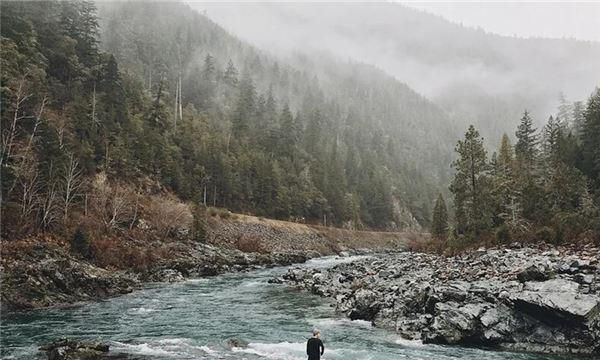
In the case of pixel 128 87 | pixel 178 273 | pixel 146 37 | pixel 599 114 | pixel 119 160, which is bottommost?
pixel 178 273

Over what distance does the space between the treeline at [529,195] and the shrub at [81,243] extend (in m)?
40.4

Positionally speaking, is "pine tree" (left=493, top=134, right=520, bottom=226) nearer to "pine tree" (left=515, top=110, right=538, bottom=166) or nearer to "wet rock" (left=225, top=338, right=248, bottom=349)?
"pine tree" (left=515, top=110, right=538, bottom=166)

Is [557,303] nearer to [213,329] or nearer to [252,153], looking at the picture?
[213,329]

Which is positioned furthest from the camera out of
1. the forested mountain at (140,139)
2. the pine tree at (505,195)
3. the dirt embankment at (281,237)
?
the dirt embankment at (281,237)

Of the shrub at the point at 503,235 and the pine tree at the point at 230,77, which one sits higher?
the pine tree at the point at 230,77

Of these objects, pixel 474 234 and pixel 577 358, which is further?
pixel 474 234

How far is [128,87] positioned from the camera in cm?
9875

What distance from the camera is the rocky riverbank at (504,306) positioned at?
2314cm

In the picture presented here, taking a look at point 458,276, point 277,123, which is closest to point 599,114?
point 458,276

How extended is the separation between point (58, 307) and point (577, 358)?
3141 centimetres

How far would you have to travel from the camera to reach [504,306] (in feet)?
83.6

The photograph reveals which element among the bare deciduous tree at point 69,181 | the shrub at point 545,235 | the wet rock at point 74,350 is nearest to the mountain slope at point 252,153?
the bare deciduous tree at point 69,181

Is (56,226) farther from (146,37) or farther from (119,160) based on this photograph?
(146,37)

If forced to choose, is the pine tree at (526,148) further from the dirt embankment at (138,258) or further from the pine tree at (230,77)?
the pine tree at (230,77)
